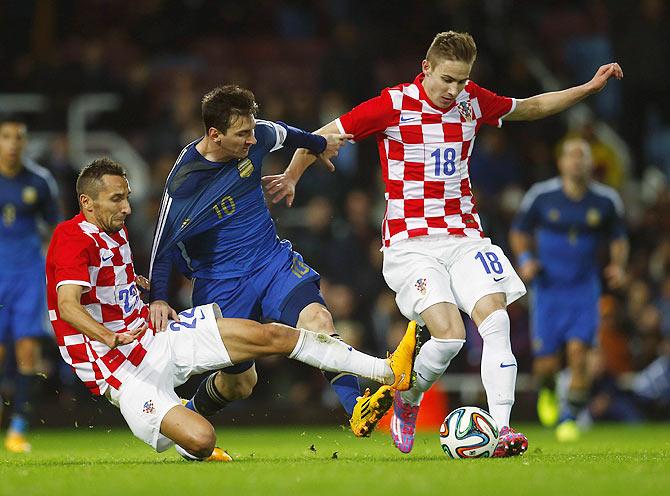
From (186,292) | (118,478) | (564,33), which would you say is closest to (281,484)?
(118,478)

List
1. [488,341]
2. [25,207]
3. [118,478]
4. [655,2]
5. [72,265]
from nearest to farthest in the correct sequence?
[118,478], [72,265], [488,341], [25,207], [655,2]

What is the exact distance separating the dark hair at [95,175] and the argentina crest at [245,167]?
0.78 m

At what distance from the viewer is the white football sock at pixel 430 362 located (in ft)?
26.3

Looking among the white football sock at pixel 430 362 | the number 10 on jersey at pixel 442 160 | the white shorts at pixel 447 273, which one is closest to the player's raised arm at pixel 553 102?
the number 10 on jersey at pixel 442 160

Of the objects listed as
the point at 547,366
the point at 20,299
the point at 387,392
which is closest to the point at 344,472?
the point at 387,392

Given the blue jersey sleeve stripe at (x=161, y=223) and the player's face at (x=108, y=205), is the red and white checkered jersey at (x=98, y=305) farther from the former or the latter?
the blue jersey sleeve stripe at (x=161, y=223)

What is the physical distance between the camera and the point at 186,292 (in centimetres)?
1395

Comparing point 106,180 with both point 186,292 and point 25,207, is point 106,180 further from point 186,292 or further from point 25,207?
point 186,292

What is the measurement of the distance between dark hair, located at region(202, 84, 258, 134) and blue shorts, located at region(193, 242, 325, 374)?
947 mm

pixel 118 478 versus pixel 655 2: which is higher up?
pixel 655 2

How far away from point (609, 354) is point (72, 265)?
828 centimetres

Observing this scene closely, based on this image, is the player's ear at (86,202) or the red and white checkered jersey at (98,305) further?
the player's ear at (86,202)

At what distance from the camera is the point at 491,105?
8.57 m

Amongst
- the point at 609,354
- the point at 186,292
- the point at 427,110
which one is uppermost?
the point at 427,110
